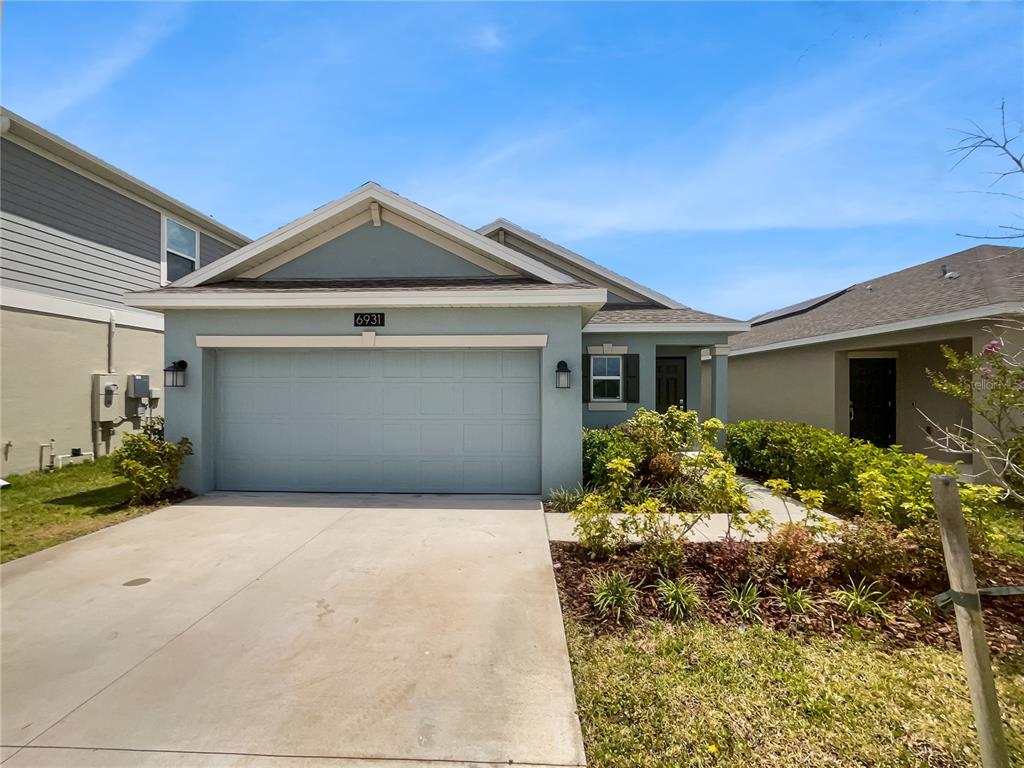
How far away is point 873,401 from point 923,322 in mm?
4321

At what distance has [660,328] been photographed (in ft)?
39.1

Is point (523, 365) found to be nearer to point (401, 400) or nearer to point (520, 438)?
point (520, 438)

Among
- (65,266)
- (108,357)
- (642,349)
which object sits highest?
(65,266)

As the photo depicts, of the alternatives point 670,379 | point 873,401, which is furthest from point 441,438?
point 873,401

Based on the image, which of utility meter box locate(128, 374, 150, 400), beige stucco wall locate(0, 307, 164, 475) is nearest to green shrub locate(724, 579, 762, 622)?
beige stucco wall locate(0, 307, 164, 475)

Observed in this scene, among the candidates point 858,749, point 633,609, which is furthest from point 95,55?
point 858,749

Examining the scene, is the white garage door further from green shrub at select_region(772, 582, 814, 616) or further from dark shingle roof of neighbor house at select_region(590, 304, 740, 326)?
dark shingle roof of neighbor house at select_region(590, 304, 740, 326)

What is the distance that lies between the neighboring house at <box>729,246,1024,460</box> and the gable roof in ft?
53.6

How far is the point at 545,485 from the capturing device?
760 cm

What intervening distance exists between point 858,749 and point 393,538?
4.61 metres

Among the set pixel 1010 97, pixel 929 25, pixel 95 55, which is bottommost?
pixel 1010 97

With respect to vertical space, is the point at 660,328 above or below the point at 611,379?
above

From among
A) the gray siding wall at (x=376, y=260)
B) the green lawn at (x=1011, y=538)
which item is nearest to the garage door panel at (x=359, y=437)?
the gray siding wall at (x=376, y=260)

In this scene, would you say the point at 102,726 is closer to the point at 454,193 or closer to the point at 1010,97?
the point at 1010,97
